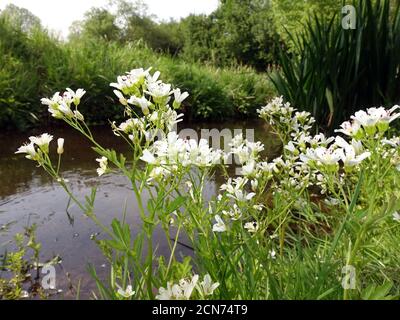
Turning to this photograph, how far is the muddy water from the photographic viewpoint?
1610mm

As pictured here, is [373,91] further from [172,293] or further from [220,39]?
[220,39]

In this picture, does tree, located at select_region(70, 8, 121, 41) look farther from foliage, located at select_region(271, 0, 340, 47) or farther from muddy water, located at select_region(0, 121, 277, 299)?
muddy water, located at select_region(0, 121, 277, 299)

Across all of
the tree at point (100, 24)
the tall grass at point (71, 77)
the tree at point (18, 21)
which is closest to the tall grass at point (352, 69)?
the tall grass at point (71, 77)

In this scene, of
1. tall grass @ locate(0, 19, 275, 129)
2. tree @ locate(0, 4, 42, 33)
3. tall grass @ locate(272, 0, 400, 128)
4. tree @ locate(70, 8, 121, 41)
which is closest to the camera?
tall grass @ locate(272, 0, 400, 128)

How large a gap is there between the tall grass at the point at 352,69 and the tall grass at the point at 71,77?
6.23 feet

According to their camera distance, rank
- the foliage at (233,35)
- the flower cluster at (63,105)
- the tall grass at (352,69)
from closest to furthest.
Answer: the flower cluster at (63,105)
the tall grass at (352,69)
the foliage at (233,35)

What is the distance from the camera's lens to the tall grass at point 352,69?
2674mm

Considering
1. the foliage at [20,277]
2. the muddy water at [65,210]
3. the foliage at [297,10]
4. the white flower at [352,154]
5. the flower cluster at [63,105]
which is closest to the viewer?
the white flower at [352,154]

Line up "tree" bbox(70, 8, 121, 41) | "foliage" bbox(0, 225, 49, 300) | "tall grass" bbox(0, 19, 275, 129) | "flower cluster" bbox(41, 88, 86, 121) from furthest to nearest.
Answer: "tree" bbox(70, 8, 121, 41) < "tall grass" bbox(0, 19, 275, 129) < "foliage" bbox(0, 225, 49, 300) < "flower cluster" bbox(41, 88, 86, 121)

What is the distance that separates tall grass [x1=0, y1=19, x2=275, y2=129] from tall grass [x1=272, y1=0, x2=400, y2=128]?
190 centimetres

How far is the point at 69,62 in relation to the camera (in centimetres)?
543

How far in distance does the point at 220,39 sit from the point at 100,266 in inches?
795

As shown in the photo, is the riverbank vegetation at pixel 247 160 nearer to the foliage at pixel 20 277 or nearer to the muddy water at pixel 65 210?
the muddy water at pixel 65 210

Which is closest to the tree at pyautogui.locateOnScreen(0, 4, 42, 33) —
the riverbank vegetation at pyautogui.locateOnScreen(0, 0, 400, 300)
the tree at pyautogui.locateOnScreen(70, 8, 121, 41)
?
the riverbank vegetation at pyautogui.locateOnScreen(0, 0, 400, 300)
